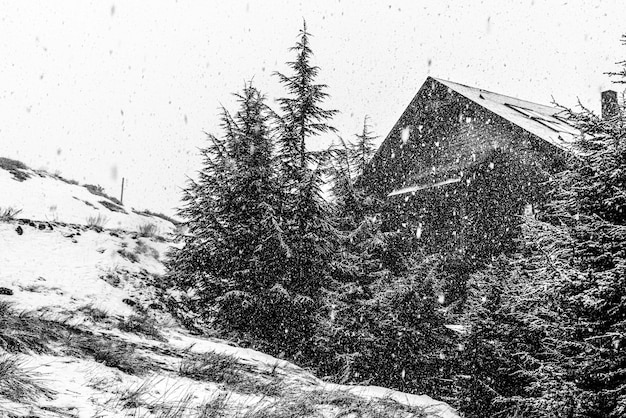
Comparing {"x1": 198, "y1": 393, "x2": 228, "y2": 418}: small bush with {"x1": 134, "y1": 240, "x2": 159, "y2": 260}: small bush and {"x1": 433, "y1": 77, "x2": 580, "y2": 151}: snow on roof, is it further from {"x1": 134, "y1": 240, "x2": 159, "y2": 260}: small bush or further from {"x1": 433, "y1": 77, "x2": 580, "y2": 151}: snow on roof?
{"x1": 433, "y1": 77, "x2": 580, "y2": 151}: snow on roof

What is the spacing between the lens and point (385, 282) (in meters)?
14.7

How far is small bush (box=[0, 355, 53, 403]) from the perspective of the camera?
3324 millimetres

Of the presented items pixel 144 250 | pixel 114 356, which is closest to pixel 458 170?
pixel 144 250

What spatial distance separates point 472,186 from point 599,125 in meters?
12.6

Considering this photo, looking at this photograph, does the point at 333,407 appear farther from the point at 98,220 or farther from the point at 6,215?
the point at 98,220

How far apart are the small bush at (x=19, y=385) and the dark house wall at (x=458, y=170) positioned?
667 inches

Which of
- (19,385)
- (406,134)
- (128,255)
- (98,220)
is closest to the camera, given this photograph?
(19,385)

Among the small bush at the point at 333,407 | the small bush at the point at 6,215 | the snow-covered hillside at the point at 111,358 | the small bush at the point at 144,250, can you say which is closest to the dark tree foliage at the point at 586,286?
the snow-covered hillside at the point at 111,358

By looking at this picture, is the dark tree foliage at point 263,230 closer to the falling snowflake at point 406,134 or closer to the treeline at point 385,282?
the treeline at point 385,282

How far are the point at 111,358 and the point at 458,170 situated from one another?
780 inches

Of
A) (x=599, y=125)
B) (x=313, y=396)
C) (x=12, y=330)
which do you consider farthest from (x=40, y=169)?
(x=599, y=125)

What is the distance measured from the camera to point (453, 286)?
61.3 ft

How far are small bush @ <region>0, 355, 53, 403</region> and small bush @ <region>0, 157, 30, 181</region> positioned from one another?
504 inches

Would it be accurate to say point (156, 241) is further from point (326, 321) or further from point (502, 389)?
point (502, 389)
